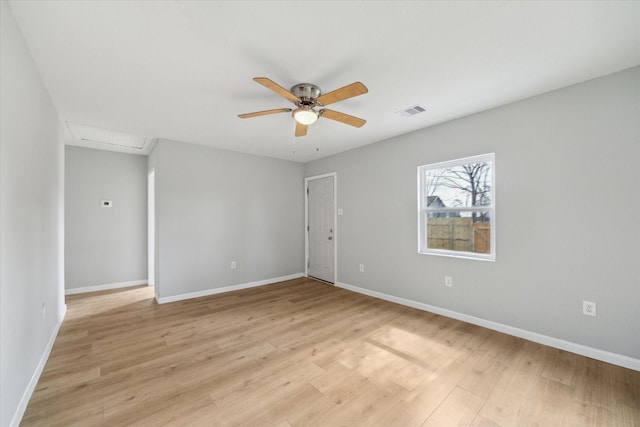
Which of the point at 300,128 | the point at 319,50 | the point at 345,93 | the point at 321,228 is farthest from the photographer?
the point at 321,228

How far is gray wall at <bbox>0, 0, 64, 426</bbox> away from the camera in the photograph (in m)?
1.46

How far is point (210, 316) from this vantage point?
3402 millimetres

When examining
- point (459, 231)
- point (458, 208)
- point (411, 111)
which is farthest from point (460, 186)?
point (411, 111)

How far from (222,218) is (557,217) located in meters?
4.48

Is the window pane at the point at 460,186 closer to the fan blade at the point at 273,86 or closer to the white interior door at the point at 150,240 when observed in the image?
the fan blade at the point at 273,86

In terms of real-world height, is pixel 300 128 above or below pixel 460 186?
above

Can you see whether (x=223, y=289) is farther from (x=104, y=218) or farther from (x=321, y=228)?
(x=104, y=218)

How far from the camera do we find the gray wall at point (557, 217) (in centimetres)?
218

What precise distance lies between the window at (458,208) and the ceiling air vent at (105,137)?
4.26 m

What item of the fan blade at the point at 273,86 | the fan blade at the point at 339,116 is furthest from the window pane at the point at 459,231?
the fan blade at the point at 273,86

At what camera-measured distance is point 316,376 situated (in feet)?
6.93

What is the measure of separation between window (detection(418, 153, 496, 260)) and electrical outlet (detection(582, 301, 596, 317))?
0.81m

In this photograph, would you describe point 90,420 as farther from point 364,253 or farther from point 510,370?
point 364,253

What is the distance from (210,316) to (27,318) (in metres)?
1.76
